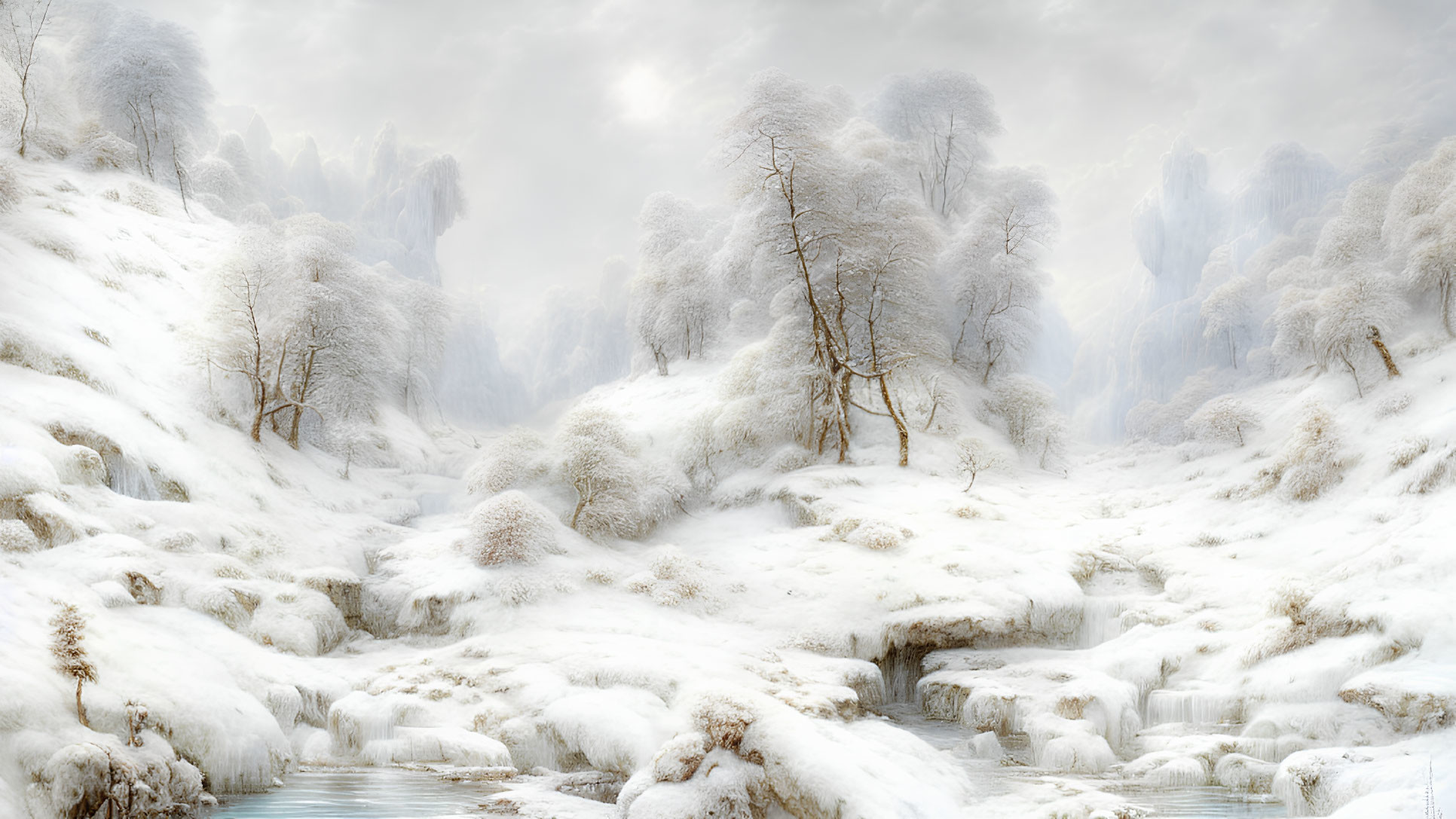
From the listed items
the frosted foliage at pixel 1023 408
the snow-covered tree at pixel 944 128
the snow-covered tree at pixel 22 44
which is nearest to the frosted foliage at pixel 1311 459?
the frosted foliage at pixel 1023 408

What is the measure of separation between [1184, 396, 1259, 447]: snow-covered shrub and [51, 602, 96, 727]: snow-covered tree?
15.8 metres

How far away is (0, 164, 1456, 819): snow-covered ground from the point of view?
5.13 m

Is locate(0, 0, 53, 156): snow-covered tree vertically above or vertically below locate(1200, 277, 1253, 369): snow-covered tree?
above

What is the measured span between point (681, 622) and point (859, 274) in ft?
31.9

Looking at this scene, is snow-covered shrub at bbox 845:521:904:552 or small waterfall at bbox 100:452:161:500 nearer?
small waterfall at bbox 100:452:161:500

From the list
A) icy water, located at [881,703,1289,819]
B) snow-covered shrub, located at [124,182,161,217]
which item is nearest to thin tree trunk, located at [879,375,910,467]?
icy water, located at [881,703,1289,819]

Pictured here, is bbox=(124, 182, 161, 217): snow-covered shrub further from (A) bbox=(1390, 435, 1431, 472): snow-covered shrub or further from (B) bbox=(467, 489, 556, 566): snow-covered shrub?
(A) bbox=(1390, 435, 1431, 472): snow-covered shrub

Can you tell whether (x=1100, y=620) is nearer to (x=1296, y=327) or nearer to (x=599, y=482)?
(x=1296, y=327)

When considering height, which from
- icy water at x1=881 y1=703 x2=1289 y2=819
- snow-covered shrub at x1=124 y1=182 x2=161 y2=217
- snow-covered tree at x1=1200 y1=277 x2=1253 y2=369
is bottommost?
icy water at x1=881 y1=703 x2=1289 y2=819

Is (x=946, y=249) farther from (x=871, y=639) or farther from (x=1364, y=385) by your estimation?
(x=871, y=639)

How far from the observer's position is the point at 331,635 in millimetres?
9344

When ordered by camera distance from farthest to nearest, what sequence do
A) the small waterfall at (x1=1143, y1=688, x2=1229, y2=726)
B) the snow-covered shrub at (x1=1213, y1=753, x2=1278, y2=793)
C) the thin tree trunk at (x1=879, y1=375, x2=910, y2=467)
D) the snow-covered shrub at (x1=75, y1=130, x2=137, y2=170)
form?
the snow-covered shrub at (x1=75, y1=130, x2=137, y2=170) → the thin tree trunk at (x1=879, y1=375, x2=910, y2=467) → the small waterfall at (x1=1143, y1=688, x2=1229, y2=726) → the snow-covered shrub at (x1=1213, y1=753, x2=1278, y2=793)

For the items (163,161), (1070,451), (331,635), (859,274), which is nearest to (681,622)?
(331,635)

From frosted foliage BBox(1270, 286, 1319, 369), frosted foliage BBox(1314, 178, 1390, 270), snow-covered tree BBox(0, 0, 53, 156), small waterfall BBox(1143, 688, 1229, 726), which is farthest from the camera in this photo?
snow-covered tree BBox(0, 0, 53, 156)
